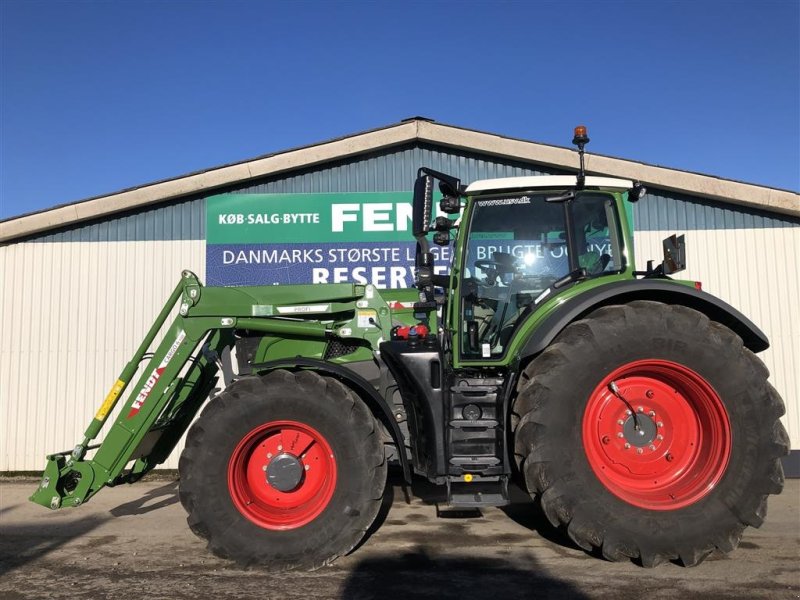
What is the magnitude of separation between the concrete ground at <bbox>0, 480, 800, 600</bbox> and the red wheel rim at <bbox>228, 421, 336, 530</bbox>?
1.29 feet

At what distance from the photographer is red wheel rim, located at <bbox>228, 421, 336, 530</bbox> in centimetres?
389

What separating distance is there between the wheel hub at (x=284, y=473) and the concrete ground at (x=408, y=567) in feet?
1.86

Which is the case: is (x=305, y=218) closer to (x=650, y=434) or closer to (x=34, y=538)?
(x=34, y=538)

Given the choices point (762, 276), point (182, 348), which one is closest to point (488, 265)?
point (182, 348)

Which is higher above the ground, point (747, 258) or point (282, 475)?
point (747, 258)

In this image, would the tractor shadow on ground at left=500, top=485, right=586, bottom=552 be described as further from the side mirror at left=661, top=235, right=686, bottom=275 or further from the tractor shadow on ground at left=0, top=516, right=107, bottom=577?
the tractor shadow on ground at left=0, top=516, right=107, bottom=577

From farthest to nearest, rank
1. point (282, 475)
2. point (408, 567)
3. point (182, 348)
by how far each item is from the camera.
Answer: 1. point (182, 348)
2. point (282, 475)
3. point (408, 567)

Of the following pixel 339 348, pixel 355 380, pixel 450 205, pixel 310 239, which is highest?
pixel 310 239

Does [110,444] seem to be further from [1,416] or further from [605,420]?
[1,416]

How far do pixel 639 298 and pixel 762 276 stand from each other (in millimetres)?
5017

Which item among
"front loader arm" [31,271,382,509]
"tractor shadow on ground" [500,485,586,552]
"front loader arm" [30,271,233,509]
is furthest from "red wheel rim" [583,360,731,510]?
"front loader arm" [30,271,233,509]

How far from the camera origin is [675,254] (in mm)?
4094

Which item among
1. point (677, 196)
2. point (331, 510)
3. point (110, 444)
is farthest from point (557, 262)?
point (677, 196)

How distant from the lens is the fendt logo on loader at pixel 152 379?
169 inches
